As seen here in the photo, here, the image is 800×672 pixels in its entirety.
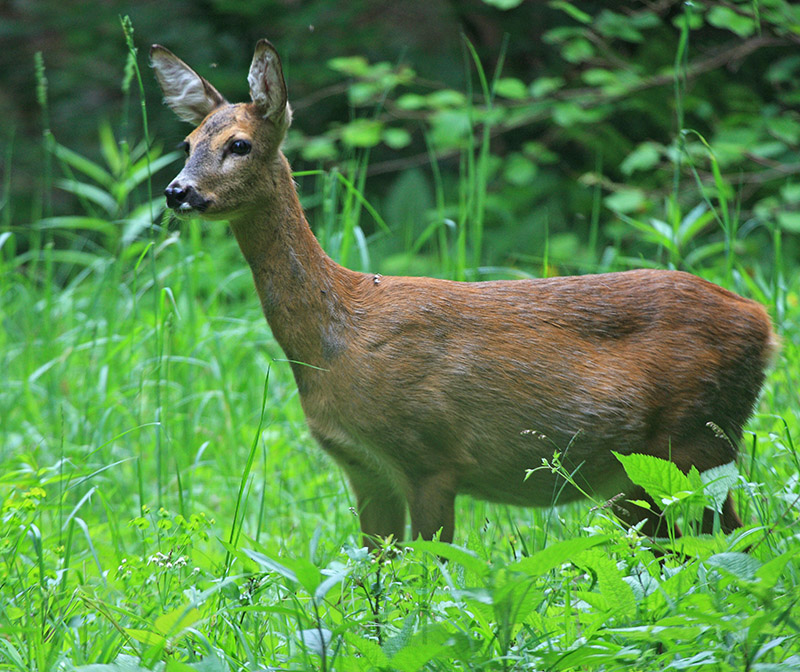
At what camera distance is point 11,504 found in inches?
112

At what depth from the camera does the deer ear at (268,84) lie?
127 inches

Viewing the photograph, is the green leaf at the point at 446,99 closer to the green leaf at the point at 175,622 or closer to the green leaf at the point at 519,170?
the green leaf at the point at 519,170

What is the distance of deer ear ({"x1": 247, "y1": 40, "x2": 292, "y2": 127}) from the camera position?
3217 mm

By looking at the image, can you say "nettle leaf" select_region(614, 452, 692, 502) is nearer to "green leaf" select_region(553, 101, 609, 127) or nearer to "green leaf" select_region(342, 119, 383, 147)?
"green leaf" select_region(342, 119, 383, 147)

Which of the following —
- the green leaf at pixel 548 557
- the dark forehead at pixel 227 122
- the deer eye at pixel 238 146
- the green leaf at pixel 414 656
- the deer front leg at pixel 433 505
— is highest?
the dark forehead at pixel 227 122

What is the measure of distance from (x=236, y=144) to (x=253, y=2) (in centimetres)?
554

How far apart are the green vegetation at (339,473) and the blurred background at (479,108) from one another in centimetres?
5

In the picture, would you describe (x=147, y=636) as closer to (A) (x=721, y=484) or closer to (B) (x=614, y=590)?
(B) (x=614, y=590)

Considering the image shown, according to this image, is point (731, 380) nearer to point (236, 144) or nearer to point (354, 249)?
point (236, 144)

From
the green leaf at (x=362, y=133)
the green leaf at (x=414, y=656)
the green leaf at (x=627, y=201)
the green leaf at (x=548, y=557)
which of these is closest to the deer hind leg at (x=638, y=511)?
the green leaf at (x=548, y=557)

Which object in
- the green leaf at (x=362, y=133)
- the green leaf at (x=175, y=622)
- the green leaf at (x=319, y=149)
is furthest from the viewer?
the green leaf at (x=319, y=149)

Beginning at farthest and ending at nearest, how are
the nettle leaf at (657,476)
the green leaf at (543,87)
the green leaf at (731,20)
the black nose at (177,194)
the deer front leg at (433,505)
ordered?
1. the green leaf at (543,87)
2. the green leaf at (731,20)
3. the deer front leg at (433,505)
4. the black nose at (177,194)
5. the nettle leaf at (657,476)

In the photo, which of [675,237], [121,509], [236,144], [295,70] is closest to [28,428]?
[121,509]

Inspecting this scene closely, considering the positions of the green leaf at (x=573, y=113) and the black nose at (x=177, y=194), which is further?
the green leaf at (x=573, y=113)
